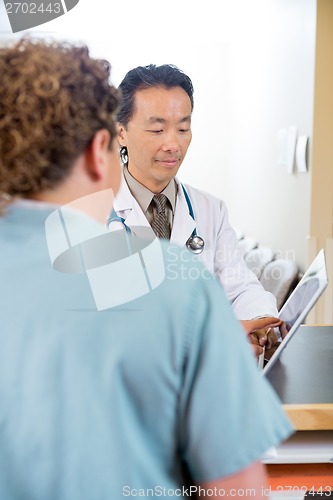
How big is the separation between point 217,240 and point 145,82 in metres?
0.31

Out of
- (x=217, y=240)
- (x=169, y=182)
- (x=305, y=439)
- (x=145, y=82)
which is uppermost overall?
(x=145, y=82)

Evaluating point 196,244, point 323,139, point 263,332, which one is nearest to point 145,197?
point 196,244

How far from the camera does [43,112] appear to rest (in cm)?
54

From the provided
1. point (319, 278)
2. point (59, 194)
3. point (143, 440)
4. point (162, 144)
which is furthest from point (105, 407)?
point (162, 144)

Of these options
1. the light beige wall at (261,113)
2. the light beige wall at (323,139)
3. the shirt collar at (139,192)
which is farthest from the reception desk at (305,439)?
the light beige wall at (323,139)

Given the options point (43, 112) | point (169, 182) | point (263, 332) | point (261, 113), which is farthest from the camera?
point (261, 113)

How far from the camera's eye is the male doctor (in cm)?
113

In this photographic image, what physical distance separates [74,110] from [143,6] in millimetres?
964

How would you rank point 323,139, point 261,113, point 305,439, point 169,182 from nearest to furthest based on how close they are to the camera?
point 305,439 → point 169,182 → point 261,113 → point 323,139

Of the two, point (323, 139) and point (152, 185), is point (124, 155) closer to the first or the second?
point (152, 185)

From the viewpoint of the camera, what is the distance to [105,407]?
1.75 ft

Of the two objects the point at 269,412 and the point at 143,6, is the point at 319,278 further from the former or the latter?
the point at 143,6

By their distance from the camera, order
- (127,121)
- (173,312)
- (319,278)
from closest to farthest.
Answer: (173,312) → (319,278) → (127,121)

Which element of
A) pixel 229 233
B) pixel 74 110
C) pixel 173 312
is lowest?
pixel 229 233
